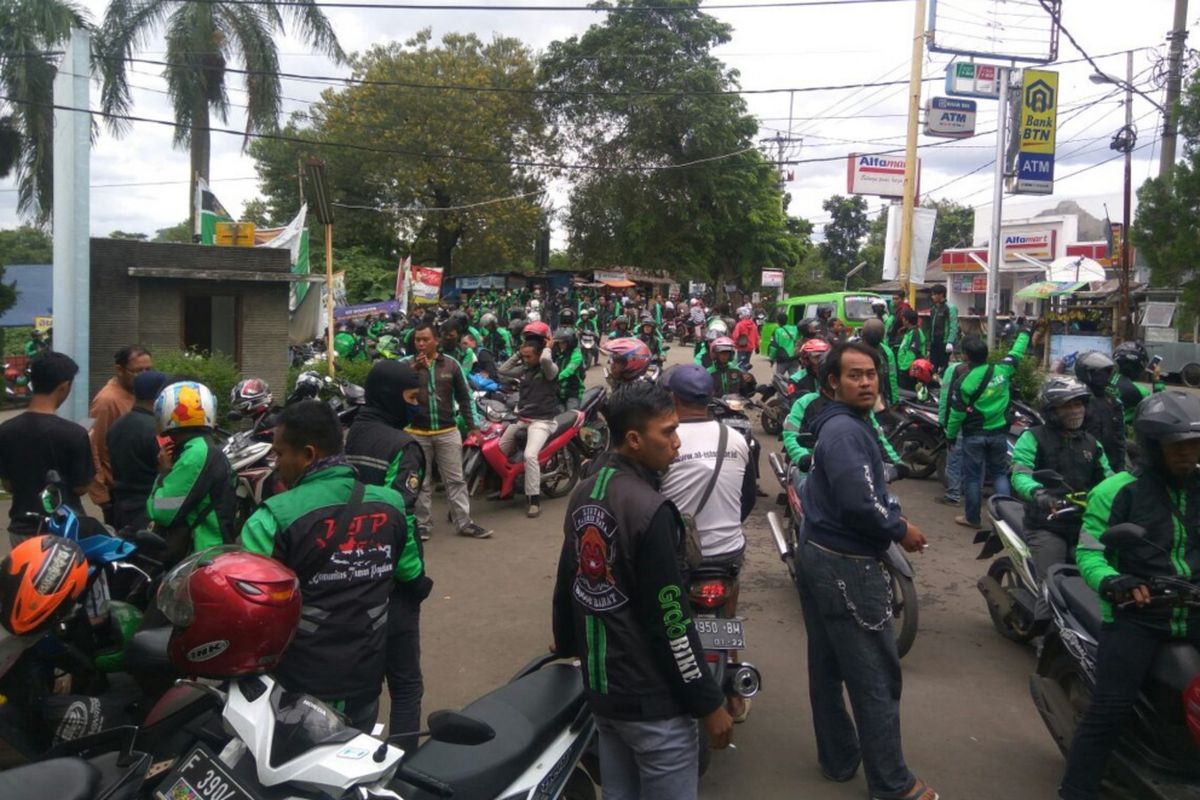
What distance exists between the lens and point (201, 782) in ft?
6.56


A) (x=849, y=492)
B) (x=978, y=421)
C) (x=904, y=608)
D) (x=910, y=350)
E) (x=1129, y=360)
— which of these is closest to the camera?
(x=849, y=492)

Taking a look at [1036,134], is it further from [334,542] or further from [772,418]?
[334,542]

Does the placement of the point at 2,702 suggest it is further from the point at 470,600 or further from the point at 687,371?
the point at 470,600

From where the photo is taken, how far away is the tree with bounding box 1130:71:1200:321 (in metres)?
12.7

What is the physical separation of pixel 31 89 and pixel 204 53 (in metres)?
5.92

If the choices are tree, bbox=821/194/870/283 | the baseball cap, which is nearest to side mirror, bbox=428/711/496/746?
the baseball cap

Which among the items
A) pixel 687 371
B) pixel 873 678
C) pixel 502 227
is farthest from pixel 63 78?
pixel 502 227

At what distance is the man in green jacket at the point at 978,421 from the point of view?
8258 mm

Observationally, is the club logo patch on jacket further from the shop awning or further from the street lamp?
the shop awning

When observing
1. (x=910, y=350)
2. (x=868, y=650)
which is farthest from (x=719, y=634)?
(x=910, y=350)

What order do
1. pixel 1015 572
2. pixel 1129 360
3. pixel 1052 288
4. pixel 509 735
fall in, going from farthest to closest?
pixel 1052 288
pixel 1129 360
pixel 1015 572
pixel 509 735

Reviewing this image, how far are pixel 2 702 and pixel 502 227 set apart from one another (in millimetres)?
35918

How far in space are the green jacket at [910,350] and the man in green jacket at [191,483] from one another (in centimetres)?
987

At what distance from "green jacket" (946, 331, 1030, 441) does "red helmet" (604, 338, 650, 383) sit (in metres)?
2.80
